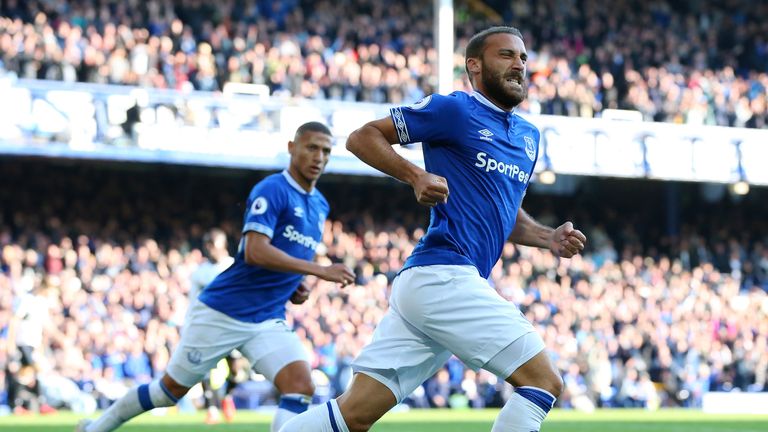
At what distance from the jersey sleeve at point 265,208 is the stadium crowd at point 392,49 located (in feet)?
51.1

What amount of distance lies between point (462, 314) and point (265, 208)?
291cm

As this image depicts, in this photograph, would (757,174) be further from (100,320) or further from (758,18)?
(100,320)

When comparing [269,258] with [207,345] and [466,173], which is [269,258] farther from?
[466,173]

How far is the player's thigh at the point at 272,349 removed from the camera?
27.7 ft

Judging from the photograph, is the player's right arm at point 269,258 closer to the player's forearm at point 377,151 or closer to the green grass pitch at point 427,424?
the player's forearm at point 377,151

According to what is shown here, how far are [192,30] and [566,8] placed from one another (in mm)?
11091

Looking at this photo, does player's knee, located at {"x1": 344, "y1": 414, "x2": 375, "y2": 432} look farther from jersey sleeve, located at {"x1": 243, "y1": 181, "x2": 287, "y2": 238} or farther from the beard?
jersey sleeve, located at {"x1": 243, "y1": 181, "x2": 287, "y2": 238}

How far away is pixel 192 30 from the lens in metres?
26.4

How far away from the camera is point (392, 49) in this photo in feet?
93.1

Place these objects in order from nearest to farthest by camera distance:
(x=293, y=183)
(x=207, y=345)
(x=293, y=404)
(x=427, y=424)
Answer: (x=293, y=404)
(x=207, y=345)
(x=293, y=183)
(x=427, y=424)

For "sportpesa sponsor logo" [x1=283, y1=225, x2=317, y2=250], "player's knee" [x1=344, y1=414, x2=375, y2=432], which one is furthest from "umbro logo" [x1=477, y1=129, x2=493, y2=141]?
"sportpesa sponsor logo" [x1=283, y1=225, x2=317, y2=250]

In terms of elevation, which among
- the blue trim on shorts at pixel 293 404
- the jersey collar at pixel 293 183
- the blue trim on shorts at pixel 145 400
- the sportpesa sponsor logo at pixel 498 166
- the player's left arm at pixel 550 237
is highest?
the sportpesa sponsor logo at pixel 498 166

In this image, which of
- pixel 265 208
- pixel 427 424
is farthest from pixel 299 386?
pixel 427 424

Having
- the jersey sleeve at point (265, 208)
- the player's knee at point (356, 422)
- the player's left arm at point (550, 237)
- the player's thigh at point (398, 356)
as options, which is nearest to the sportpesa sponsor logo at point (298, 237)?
the jersey sleeve at point (265, 208)
